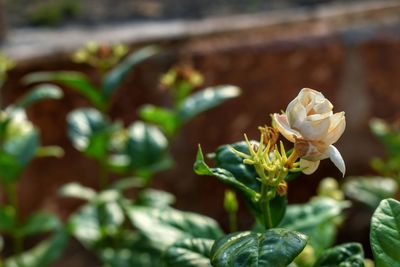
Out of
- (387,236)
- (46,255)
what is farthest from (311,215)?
(46,255)

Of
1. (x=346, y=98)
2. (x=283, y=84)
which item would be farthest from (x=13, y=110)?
(x=346, y=98)

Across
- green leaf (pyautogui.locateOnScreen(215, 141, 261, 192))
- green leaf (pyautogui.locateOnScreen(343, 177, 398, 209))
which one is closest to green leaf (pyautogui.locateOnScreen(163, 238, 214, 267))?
green leaf (pyautogui.locateOnScreen(215, 141, 261, 192))

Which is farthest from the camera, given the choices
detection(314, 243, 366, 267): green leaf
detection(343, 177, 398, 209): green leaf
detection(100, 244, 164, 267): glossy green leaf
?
detection(343, 177, 398, 209): green leaf

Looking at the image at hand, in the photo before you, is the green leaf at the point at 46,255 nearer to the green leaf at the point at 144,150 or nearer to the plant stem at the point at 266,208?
the green leaf at the point at 144,150

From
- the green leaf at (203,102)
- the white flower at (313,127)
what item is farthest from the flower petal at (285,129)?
the green leaf at (203,102)

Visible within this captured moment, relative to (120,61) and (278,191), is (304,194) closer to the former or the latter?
(120,61)

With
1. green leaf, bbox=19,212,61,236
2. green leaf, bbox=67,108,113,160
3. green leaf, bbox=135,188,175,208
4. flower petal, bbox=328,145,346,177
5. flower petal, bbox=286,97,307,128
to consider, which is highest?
flower petal, bbox=286,97,307,128

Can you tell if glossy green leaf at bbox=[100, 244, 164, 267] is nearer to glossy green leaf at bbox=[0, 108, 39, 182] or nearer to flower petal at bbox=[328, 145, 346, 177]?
glossy green leaf at bbox=[0, 108, 39, 182]

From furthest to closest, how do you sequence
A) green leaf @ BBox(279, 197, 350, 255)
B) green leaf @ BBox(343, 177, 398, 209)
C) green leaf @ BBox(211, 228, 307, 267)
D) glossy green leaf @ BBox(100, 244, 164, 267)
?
1. green leaf @ BBox(343, 177, 398, 209)
2. glossy green leaf @ BBox(100, 244, 164, 267)
3. green leaf @ BBox(279, 197, 350, 255)
4. green leaf @ BBox(211, 228, 307, 267)
